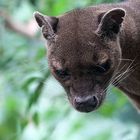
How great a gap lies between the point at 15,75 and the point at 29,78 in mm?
473

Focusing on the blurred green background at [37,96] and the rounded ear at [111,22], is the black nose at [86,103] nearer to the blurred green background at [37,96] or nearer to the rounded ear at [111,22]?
the rounded ear at [111,22]

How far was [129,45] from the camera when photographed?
15.9ft

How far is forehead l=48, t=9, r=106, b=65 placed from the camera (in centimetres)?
448

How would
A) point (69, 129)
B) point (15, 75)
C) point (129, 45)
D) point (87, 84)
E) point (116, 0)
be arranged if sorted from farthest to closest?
1. point (69, 129)
2. point (15, 75)
3. point (116, 0)
4. point (129, 45)
5. point (87, 84)

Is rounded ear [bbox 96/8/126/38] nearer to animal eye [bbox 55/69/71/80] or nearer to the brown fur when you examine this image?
the brown fur

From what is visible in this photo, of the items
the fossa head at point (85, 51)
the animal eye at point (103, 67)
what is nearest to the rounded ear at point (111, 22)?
the fossa head at point (85, 51)

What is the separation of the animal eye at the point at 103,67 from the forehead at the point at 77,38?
2.3 inches

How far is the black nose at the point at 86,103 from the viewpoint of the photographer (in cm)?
445

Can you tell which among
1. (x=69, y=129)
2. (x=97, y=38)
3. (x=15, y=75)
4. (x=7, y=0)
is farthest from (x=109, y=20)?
(x=69, y=129)

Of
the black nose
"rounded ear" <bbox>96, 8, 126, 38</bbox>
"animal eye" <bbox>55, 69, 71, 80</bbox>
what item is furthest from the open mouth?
"rounded ear" <bbox>96, 8, 126, 38</bbox>

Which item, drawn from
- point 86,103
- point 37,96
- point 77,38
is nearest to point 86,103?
point 86,103

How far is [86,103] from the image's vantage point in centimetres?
445

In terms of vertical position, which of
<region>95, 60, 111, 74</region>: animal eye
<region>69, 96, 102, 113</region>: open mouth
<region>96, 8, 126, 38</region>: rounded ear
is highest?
<region>96, 8, 126, 38</region>: rounded ear

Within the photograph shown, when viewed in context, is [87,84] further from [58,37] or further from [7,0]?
[7,0]
